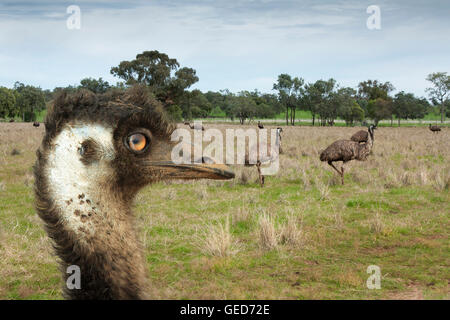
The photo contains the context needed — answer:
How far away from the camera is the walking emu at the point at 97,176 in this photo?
7.15 feet

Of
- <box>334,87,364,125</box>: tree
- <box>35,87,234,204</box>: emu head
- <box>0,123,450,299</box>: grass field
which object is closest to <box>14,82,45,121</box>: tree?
<box>334,87,364,125</box>: tree

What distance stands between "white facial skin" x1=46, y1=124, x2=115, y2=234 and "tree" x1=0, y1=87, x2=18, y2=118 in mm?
79868

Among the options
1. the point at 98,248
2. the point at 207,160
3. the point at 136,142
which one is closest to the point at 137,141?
the point at 136,142

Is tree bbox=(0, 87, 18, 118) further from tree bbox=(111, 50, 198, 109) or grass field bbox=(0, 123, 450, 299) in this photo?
grass field bbox=(0, 123, 450, 299)

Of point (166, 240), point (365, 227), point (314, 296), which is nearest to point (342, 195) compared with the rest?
point (365, 227)

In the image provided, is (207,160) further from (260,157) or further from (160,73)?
(160,73)

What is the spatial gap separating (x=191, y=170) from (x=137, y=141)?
0.36 m

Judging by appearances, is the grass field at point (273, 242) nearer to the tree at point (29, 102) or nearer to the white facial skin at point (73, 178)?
the white facial skin at point (73, 178)

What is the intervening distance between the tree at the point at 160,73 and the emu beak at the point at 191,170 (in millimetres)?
36229

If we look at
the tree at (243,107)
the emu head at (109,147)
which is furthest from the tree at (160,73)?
the emu head at (109,147)

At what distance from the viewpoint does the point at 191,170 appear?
2459 mm

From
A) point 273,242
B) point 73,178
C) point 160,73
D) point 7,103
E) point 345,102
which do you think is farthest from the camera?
point 7,103

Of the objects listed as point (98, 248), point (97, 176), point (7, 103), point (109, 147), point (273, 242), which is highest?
point (7, 103)
